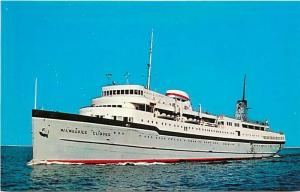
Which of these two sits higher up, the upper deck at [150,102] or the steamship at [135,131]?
the upper deck at [150,102]

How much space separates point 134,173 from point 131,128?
17.9 feet

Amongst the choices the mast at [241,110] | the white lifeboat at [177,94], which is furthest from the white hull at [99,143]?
the mast at [241,110]

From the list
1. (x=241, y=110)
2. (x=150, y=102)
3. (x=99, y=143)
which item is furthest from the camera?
(x=241, y=110)

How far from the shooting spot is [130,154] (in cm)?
2773

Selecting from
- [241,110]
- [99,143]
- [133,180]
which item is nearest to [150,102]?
[99,143]

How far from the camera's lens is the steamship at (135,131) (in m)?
25.2

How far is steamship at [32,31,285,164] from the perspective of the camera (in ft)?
82.8

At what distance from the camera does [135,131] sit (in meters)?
28.0

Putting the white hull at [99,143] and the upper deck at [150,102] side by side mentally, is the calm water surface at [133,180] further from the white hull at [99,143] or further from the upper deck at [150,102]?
the upper deck at [150,102]

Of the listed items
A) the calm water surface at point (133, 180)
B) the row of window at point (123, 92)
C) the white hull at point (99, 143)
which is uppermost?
the row of window at point (123, 92)

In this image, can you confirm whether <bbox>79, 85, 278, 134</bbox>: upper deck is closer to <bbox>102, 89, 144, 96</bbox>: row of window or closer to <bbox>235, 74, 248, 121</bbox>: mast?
<bbox>102, 89, 144, 96</bbox>: row of window

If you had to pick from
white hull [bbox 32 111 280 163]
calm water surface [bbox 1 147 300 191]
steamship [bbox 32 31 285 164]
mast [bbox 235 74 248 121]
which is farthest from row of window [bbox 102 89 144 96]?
mast [bbox 235 74 248 121]

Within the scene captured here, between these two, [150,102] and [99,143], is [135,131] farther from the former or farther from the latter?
[150,102]

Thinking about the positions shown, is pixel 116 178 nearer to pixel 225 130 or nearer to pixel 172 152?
pixel 172 152
